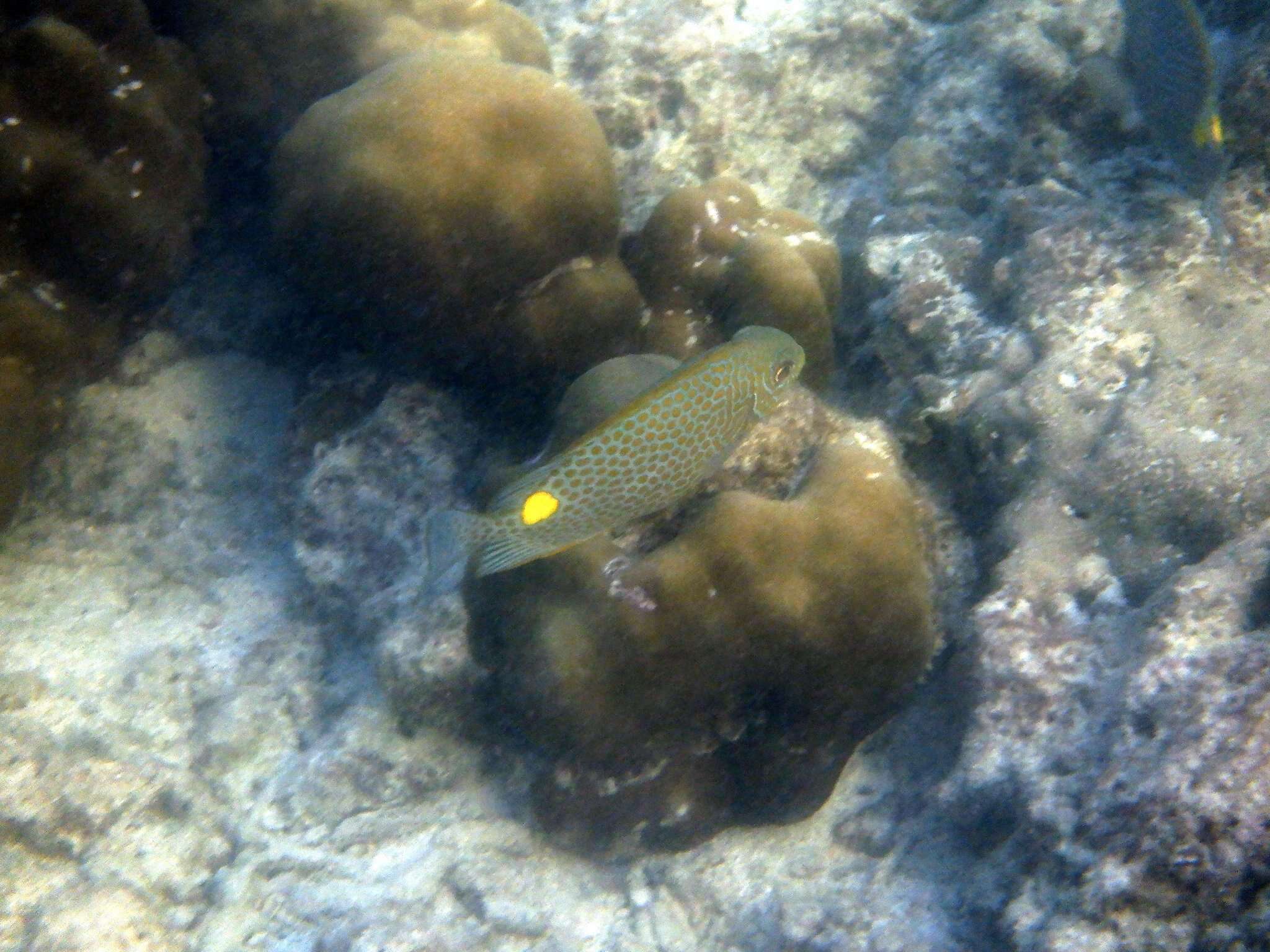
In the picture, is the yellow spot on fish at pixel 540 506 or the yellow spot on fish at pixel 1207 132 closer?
the yellow spot on fish at pixel 540 506

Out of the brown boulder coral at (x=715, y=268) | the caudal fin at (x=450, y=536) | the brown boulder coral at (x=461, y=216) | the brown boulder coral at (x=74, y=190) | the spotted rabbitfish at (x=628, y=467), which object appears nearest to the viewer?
the spotted rabbitfish at (x=628, y=467)

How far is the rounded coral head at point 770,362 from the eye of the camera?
3045 millimetres

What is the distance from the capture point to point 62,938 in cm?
380

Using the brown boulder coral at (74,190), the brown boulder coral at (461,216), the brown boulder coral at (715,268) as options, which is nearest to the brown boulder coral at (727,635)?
the brown boulder coral at (715,268)

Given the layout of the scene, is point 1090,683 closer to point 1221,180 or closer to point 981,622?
point 981,622

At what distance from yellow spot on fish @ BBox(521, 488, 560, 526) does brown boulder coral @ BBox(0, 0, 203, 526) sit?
9.80ft

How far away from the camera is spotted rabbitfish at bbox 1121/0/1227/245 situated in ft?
11.0

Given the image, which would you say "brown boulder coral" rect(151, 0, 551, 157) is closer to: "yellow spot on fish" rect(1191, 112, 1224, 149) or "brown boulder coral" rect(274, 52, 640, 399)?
"brown boulder coral" rect(274, 52, 640, 399)

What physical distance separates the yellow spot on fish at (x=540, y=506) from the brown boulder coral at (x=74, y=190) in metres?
2.99

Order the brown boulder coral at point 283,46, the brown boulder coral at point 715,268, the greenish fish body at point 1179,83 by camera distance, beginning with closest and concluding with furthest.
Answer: the greenish fish body at point 1179,83 < the brown boulder coral at point 715,268 < the brown boulder coral at point 283,46

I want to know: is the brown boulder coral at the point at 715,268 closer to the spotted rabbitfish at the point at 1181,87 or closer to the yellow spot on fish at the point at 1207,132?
the spotted rabbitfish at the point at 1181,87

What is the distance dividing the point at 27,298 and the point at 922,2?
258 inches

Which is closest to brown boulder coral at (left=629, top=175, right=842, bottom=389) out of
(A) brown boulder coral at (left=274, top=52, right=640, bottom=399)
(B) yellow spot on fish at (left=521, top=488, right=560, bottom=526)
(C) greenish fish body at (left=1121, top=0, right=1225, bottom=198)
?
(A) brown boulder coral at (left=274, top=52, right=640, bottom=399)

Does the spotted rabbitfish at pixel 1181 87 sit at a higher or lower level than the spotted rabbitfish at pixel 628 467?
higher
